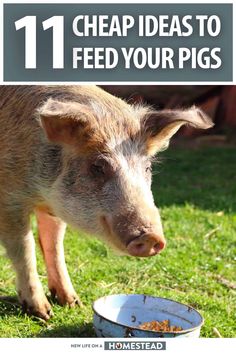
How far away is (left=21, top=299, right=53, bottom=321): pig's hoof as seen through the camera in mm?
3492

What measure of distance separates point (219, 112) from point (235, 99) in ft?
0.77

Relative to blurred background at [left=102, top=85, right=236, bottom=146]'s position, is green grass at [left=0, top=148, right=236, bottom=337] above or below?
below

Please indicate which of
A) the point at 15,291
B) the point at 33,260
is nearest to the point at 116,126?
the point at 33,260

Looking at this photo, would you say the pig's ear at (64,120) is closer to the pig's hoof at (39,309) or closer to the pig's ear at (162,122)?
the pig's ear at (162,122)

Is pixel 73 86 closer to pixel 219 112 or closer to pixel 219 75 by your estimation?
pixel 219 75

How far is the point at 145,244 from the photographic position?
9.52 feet

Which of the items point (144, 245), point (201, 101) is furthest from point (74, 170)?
point (201, 101)

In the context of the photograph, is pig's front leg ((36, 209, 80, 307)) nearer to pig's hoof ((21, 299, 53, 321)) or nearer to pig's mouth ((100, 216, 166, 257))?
pig's hoof ((21, 299, 53, 321))

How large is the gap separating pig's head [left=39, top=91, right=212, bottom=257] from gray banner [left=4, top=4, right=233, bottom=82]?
16 centimetres

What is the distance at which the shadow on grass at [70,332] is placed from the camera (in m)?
Answer: 3.30

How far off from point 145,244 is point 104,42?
1016 mm

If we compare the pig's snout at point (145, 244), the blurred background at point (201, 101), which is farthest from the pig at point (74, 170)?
the blurred background at point (201, 101)

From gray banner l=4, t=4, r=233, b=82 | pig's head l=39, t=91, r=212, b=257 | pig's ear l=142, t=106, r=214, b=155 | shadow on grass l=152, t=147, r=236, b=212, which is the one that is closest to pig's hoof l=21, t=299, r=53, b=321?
pig's head l=39, t=91, r=212, b=257

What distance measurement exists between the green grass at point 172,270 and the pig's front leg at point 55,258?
8cm
